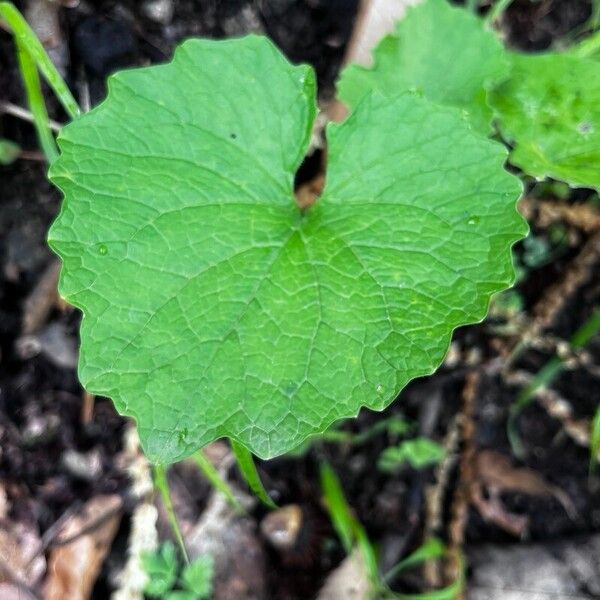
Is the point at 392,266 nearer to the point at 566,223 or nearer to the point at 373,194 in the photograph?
the point at 373,194

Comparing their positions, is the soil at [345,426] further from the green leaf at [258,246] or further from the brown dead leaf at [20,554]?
the green leaf at [258,246]

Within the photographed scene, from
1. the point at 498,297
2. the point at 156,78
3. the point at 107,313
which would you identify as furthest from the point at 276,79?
the point at 498,297

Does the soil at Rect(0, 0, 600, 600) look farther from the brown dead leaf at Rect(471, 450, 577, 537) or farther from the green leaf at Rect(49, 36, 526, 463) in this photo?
the green leaf at Rect(49, 36, 526, 463)

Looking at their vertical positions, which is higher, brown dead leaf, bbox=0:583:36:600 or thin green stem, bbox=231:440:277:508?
thin green stem, bbox=231:440:277:508

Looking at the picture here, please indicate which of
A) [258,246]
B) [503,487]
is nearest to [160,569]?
[258,246]

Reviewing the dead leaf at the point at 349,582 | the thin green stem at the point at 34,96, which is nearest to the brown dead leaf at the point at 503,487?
the dead leaf at the point at 349,582

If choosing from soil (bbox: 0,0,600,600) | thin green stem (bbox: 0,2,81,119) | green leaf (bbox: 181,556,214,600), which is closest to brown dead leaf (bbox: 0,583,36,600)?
A: soil (bbox: 0,0,600,600)
